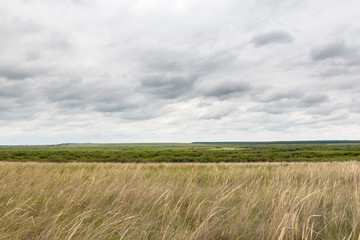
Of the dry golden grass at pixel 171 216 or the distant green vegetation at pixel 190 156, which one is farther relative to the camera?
the distant green vegetation at pixel 190 156

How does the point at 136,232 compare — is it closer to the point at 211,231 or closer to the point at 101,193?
the point at 211,231

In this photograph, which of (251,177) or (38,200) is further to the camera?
(251,177)

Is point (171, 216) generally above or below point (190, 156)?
above

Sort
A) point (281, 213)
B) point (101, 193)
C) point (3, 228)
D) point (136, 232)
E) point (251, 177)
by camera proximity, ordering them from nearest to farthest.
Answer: point (3, 228)
point (136, 232)
point (281, 213)
point (101, 193)
point (251, 177)

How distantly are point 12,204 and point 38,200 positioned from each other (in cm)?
41

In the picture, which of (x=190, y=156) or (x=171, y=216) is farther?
(x=190, y=156)

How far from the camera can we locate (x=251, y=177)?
7391 millimetres

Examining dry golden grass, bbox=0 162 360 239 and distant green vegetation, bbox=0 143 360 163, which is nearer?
dry golden grass, bbox=0 162 360 239

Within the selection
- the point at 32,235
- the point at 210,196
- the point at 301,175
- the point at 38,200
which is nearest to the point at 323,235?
the point at 210,196

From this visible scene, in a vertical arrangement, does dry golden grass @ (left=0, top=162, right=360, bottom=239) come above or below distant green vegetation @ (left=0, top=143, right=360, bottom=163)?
above

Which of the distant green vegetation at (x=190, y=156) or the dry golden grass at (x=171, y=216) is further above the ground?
the dry golden grass at (x=171, y=216)

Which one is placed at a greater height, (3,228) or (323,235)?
(3,228)

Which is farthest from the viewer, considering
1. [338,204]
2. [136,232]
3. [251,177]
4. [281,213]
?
[251,177]

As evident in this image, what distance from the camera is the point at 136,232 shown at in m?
2.76
